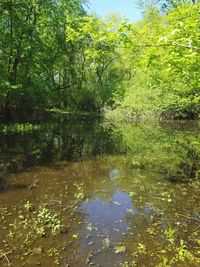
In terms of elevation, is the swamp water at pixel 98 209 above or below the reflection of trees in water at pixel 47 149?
below

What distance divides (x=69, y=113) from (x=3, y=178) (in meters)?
33.7

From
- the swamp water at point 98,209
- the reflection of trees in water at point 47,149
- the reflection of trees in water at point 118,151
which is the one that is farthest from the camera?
the reflection of trees in water at point 47,149

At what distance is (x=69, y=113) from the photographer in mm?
42688

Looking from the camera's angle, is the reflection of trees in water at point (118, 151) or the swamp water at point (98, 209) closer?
the swamp water at point (98, 209)

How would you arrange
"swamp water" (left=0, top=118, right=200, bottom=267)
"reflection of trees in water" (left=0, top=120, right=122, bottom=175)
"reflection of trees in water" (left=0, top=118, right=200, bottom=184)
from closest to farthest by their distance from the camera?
"swamp water" (left=0, top=118, right=200, bottom=267) → "reflection of trees in water" (left=0, top=118, right=200, bottom=184) → "reflection of trees in water" (left=0, top=120, right=122, bottom=175)

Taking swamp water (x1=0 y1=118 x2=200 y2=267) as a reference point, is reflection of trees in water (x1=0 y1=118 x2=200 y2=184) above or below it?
above

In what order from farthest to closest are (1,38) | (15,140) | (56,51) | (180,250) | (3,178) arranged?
(56,51) → (1,38) → (15,140) → (3,178) → (180,250)

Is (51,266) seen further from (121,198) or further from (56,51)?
(56,51)

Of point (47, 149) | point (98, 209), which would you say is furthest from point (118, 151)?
point (98, 209)

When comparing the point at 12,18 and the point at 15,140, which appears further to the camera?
the point at 12,18

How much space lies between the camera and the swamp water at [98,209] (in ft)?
16.4

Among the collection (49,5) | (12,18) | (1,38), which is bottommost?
(1,38)

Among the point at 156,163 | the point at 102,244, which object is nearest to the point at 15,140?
the point at 156,163

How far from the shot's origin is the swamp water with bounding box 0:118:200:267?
5012mm
